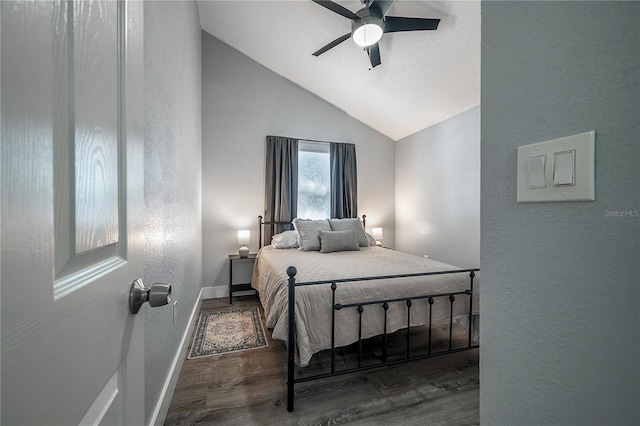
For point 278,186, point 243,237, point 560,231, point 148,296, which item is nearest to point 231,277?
point 243,237

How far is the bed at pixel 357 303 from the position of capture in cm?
163

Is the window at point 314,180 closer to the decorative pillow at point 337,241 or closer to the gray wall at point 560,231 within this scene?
the decorative pillow at point 337,241

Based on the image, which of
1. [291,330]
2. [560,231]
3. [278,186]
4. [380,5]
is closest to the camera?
[560,231]

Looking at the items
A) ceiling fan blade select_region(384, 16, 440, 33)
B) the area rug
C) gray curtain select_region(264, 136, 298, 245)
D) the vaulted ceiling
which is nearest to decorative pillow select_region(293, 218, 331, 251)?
gray curtain select_region(264, 136, 298, 245)

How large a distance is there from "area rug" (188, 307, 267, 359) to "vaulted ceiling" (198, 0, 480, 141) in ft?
10.2

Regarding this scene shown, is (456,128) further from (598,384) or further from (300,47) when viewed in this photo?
(598,384)

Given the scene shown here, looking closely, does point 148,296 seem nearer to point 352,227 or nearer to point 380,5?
point 380,5

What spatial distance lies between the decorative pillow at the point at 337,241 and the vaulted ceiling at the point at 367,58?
6.29ft

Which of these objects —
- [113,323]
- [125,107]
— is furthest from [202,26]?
[113,323]

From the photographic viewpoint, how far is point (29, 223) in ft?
0.93

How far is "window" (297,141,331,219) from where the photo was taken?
407 cm

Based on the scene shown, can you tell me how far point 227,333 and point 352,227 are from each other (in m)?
1.97

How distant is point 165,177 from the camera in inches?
62.0

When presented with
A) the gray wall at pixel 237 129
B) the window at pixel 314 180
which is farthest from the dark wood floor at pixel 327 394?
the window at pixel 314 180
